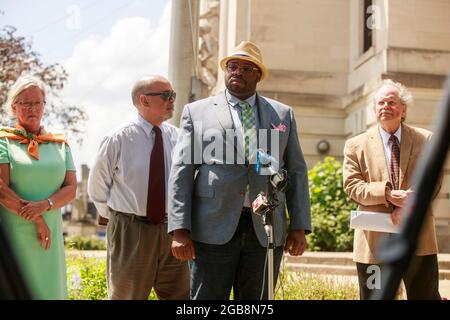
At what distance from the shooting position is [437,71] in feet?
36.7

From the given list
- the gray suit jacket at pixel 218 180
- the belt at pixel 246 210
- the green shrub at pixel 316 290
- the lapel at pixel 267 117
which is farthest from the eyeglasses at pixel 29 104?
the green shrub at pixel 316 290

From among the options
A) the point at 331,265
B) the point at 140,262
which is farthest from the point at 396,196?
the point at 331,265

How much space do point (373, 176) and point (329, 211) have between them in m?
6.78

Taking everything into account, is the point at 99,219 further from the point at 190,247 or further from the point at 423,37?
the point at 423,37

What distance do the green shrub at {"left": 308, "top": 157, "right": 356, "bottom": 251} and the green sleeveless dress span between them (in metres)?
6.99

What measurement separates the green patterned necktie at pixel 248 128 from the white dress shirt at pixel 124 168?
0.90 meters

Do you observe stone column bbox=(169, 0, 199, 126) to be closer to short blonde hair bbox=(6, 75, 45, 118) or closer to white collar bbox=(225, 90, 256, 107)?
short blonde hair bbox=(6, 75, 45, 118)

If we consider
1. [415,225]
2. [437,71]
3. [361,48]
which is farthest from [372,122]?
[415,225]

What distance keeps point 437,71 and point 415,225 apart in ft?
37.1

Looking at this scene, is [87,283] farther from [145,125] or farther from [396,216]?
[396,216]

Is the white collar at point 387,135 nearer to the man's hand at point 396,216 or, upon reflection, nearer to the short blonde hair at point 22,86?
the man's hand at point 396,216

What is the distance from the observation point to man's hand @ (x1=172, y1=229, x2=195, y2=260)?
3.30 m

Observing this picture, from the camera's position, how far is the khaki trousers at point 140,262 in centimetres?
396

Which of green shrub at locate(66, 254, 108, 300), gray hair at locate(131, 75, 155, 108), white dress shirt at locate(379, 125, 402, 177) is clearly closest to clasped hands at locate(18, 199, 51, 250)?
gray hair at locate(131, 75, 155, 108)
